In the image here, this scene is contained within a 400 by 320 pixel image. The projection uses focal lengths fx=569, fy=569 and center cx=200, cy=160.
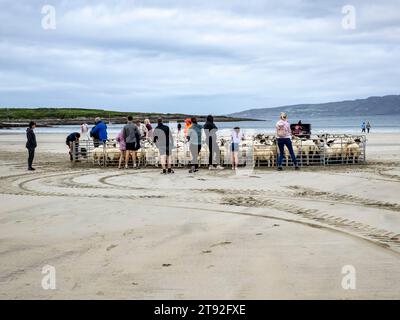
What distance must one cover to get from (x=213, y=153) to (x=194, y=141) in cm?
135

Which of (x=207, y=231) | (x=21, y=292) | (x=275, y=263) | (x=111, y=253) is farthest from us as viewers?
(x=207, y=231)

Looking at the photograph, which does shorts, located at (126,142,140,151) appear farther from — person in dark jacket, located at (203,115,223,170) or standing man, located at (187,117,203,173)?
person in dark jacket, located at (203,115,223,170)

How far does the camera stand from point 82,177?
53.2 ft

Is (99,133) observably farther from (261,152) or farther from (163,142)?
(261,152)

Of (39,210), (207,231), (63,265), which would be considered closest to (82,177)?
(39,210)

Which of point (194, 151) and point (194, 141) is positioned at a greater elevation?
point (194, 141)

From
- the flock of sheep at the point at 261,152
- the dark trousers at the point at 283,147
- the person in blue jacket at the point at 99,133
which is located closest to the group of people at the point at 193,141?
the dark trousers at the point at 283,147

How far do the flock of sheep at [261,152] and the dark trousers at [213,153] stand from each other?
8.7 inches

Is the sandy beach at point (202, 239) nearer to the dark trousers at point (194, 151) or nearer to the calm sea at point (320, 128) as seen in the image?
the dark trousers at point (194, 151)

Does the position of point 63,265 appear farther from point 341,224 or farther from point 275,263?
point 341,224

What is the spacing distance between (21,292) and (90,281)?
0.69 meters

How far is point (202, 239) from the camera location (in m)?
7.72

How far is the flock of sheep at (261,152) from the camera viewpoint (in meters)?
18.5

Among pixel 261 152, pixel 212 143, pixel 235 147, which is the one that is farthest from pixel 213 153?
pixel 261 152
